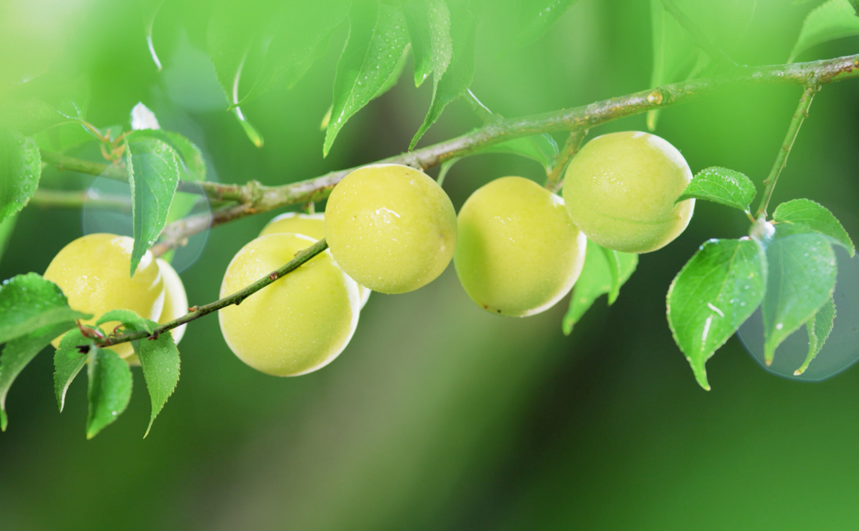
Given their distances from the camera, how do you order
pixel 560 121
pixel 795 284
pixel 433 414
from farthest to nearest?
pixel 433 414 < pixel 560 121 < pixel 795 284

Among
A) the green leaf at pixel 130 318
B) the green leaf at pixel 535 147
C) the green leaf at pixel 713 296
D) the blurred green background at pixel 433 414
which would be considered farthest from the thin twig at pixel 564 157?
the blurred green background at pixel 433 414

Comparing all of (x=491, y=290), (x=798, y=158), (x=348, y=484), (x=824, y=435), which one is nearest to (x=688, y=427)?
(x=824, y=435)

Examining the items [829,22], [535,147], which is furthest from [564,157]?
[829,22]

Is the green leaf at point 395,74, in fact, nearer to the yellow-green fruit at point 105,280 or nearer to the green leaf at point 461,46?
the green leaf at point 461,46

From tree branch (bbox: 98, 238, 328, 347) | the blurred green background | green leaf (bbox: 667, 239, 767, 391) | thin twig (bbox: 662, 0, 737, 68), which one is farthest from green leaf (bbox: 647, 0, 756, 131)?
the blurred green background

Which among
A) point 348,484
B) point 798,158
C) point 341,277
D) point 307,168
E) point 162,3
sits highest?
point 162,3

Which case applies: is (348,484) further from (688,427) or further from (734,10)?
(734,10)

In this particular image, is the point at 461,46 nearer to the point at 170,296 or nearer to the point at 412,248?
the point at 412,248
